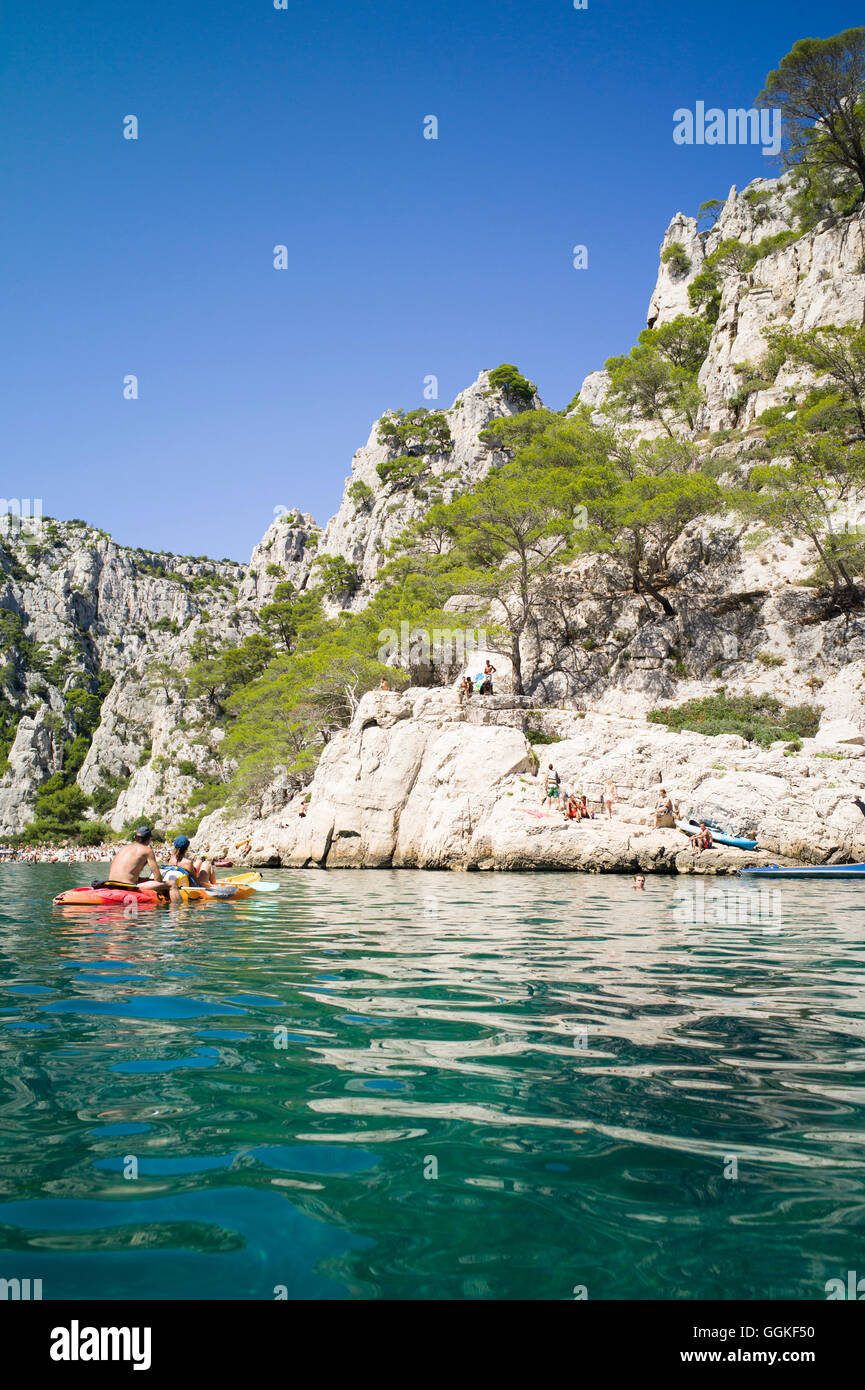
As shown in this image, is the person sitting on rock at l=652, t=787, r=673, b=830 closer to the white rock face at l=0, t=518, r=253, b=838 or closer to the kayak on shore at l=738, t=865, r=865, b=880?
the kayak on shore at l=738, t=865, r=865, b=880

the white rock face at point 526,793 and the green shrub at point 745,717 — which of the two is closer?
the white rock face at point 526,793

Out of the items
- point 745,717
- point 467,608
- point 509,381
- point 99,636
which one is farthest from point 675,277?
point 99,636

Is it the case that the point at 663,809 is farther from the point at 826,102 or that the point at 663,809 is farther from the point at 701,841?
the point at 826,102

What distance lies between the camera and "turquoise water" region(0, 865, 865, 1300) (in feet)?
7.47

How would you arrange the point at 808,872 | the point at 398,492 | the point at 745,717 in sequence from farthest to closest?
1. the point at 398,492
2. the point at 745,717
3. the point at 808,872

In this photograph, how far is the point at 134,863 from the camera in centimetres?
1281

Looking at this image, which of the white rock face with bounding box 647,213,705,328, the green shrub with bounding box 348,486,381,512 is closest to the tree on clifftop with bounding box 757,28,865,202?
the white rock face with bounding box 647,213,705,328

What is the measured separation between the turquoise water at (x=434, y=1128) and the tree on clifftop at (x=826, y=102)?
5320 cm

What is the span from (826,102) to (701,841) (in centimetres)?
4753

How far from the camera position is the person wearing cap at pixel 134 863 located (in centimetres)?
1261

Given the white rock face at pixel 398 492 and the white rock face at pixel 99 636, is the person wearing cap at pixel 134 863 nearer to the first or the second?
the white rock face at pixel 99 636

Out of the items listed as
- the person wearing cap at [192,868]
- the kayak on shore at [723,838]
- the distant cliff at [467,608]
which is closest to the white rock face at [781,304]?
the distant cliff at [467,608]

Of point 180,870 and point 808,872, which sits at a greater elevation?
point 180,870
